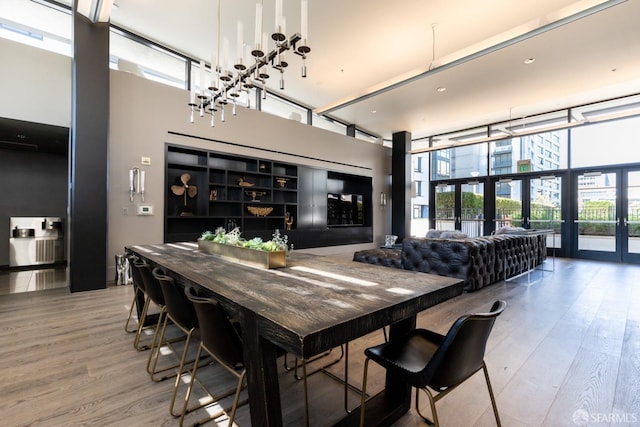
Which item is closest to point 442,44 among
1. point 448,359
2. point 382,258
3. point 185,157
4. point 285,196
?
point 382,258

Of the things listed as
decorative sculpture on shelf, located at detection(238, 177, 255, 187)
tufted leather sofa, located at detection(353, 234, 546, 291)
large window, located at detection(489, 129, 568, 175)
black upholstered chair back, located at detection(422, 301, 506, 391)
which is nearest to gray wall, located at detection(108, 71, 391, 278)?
decorative sculpture on shelf, located at detection(238, 177, 255, 187)

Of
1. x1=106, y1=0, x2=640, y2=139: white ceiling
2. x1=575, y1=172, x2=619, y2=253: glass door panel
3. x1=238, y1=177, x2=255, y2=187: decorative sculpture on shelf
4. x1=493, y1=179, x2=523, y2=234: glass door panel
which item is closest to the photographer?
x1=106, y1=0, x2=640, y2=139: white ceiling

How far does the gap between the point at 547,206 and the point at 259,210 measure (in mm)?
7600

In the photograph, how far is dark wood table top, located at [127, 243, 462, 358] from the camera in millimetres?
1042

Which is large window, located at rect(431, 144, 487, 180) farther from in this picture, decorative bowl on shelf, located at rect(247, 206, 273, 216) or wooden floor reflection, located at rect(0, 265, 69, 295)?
wooden floor reflection, located at rect(0, 265, 69, 295)

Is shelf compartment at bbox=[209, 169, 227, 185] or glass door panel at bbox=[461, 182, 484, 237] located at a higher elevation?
shelf compartment at bbox=[209, 169, 227, 185]

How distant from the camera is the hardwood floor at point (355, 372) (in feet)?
5.49

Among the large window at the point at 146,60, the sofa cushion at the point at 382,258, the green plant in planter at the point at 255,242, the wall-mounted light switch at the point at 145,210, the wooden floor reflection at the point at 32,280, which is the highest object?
the large window at the point at 146,60

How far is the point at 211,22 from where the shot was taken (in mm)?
4469

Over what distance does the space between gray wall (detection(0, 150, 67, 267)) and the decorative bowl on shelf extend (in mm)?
3906

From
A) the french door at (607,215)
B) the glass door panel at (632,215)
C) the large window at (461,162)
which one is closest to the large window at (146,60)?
the large window at (461,162)

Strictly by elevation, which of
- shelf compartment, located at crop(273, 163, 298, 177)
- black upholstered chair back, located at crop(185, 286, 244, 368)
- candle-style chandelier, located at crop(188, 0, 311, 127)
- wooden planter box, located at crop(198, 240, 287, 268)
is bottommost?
black upholstered chair back, located at crop(185, 286, 244, 368)

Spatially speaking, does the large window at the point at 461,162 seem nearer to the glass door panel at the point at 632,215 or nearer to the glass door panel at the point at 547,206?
the glass door panel at the point at 547,206

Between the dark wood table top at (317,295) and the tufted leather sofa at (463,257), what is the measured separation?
250 cm
